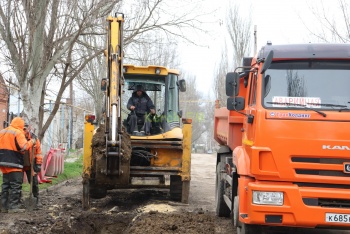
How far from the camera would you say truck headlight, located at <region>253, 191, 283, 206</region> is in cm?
599

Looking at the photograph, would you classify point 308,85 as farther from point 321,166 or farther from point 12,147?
point 12,147

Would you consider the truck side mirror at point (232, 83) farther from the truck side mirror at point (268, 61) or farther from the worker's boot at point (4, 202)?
the worker's boot at point (4, 202)

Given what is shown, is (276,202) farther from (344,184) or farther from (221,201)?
(221,201)

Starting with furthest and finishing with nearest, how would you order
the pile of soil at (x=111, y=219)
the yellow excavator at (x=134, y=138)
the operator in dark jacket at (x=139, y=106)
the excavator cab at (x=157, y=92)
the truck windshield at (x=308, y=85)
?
the excavator cab at (x=157, y=92) < the operator in dark jacket at (x=139, y=106) < the yellow excavator at (x=134, y=138) < the pile of soil at (x=111, y=219) < the truck windshield at (x=308, y=85)

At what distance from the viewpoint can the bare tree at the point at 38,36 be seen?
35.7ft

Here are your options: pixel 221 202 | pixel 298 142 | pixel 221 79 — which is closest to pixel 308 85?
pixel 298 142

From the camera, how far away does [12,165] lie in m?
9.34

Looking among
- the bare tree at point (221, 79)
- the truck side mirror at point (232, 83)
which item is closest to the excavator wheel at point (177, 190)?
the truck side mirror at point (232, 83)

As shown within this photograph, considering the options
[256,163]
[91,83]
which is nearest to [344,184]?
[256,163]

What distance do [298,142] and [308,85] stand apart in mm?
832

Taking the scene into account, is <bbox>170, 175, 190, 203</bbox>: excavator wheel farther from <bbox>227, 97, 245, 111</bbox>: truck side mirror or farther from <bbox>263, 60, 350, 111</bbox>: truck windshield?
<bbox>263, 60, 350, 111</bbox>: truck windshield

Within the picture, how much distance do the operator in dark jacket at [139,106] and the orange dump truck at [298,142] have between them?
442 centimetres

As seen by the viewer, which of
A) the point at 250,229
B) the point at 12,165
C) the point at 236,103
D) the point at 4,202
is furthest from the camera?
the point at 4,202

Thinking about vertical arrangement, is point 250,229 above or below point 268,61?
below
